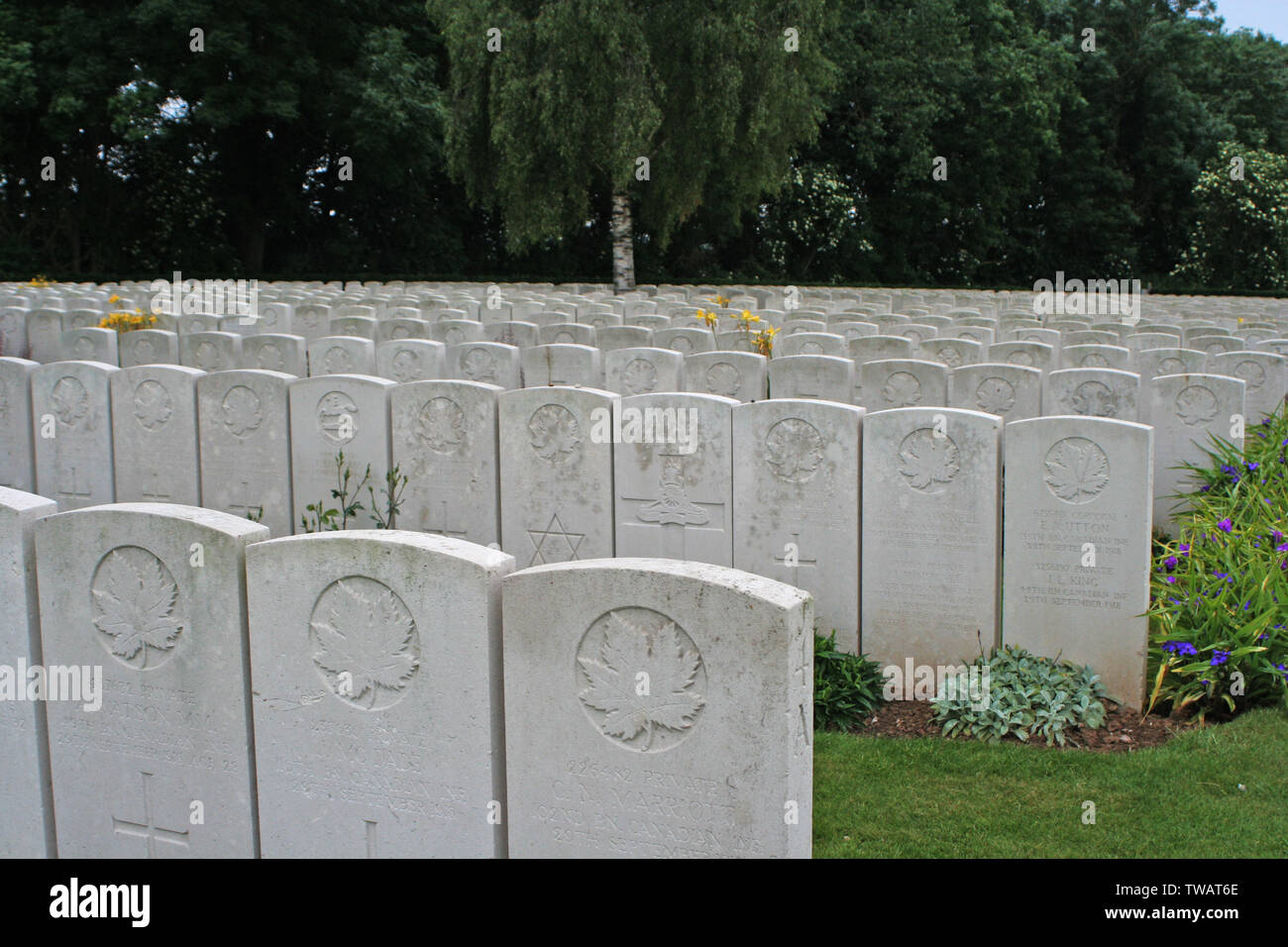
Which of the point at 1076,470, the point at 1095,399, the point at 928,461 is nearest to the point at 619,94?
the point at 1095,399

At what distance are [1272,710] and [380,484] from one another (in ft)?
15.1

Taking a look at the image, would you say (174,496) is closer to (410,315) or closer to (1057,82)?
(410,315)

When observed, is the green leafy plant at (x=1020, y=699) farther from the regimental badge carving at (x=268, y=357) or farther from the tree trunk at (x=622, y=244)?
the tree trunk at (x=622, y=244)

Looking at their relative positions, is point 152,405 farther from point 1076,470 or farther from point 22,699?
point 1076,470

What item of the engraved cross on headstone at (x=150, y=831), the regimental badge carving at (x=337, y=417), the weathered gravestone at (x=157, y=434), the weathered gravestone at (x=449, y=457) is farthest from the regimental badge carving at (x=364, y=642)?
the weathered gravestone at (x=157, y=434)

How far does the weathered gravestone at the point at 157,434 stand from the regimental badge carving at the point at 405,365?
249cm

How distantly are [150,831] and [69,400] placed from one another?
4.74 metres

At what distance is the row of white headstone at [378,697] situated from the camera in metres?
3.15

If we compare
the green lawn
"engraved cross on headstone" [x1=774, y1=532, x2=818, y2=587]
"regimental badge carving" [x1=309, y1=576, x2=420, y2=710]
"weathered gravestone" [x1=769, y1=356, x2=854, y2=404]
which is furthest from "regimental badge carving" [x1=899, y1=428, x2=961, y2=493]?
"regimental badge carving" [x1=309, y1=576, x2=420, y2=710]

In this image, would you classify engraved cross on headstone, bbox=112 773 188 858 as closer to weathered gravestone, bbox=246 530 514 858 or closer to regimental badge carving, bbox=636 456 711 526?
weathered gravestone, bbox=246 530 514 858

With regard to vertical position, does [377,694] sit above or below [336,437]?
below

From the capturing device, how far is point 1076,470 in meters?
5.56

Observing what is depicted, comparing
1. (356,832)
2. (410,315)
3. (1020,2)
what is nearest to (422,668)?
(356,832)

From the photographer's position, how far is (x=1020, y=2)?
37.9 metres
